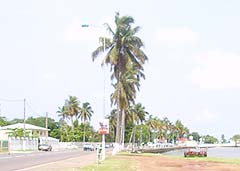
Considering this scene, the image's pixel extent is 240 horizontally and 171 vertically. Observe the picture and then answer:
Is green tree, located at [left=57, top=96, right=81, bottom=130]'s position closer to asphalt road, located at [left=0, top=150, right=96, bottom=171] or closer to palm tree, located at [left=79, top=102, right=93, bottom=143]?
palm tree, located at [left=79, top=102, right=93, bottom=143]

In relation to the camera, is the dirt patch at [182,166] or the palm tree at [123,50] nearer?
the dirt patch at [182,166]

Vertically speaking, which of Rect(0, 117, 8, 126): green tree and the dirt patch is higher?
Rect(0, 117, 8, 126): green tree

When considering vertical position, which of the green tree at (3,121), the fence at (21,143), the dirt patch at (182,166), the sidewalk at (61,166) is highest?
the green tree at (3,121)

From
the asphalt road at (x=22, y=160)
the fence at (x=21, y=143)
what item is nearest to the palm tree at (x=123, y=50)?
the asphalt road at (x=22, y=160)

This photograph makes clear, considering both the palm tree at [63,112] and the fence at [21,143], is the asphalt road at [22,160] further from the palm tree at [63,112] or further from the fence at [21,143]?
the palm tree at [63,112]

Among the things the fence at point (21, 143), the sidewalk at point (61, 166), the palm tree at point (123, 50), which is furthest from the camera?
the fence at point (21, 143)

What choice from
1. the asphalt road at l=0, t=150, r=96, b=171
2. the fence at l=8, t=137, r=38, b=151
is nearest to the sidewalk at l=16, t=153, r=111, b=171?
the asphalt road at l=0, t=150, r=96, b=171

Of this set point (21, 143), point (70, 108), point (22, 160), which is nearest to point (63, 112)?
point (70, 108)

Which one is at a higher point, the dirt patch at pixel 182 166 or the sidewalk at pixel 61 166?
the sidewalk at pixel 61 166

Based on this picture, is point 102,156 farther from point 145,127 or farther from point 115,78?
point 145,127

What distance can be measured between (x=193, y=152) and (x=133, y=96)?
14.2 metres

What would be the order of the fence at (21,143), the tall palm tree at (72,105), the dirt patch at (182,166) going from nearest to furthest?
the dirt patch at (182,166) < the fence at (21,143) < the tall palm tree at (72,105)

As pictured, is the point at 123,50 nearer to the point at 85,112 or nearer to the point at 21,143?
the point at 21,143

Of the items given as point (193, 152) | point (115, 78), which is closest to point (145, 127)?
point (193, 152)
